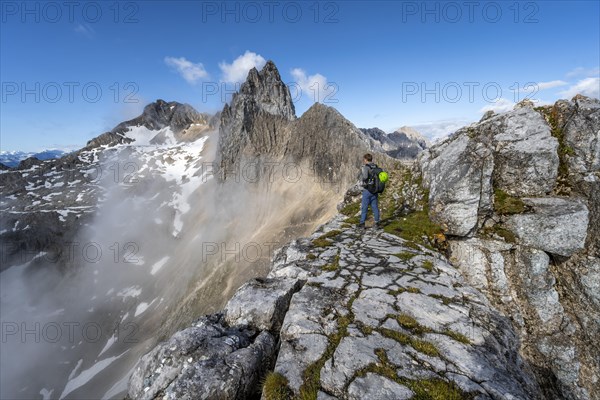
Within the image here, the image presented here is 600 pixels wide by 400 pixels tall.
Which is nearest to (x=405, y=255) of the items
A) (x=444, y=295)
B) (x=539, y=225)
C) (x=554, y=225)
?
(x=444, y=295)

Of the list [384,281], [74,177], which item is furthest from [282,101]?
[74,177]

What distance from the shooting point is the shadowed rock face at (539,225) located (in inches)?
533

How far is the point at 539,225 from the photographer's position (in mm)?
14625

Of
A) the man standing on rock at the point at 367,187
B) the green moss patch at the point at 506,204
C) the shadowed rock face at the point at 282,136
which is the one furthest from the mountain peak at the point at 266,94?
the green moss patch at the point at 506,204

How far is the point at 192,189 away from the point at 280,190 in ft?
247

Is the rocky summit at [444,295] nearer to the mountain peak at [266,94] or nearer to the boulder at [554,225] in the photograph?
the boulder at [554,225]

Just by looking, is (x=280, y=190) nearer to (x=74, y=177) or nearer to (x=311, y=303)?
(x=311, y=303)

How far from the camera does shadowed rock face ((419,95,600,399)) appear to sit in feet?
44.4

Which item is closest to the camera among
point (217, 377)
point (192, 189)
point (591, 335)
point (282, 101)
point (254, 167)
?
point (217, 377)

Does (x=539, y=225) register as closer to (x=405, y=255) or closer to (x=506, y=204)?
(x=506, y=204)

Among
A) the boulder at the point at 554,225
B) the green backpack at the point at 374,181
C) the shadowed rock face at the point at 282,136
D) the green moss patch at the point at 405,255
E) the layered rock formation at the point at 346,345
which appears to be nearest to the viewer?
the layered rock formation at the point at 346,345

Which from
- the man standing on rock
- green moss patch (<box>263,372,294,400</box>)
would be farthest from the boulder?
green moss patch (<box>263,372,294,400</box>)

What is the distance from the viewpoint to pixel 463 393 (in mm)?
6016

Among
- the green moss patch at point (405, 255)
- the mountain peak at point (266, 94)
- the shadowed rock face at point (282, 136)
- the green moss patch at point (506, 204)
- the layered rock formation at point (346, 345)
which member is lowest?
the layered rock formation at point (346, 345)
